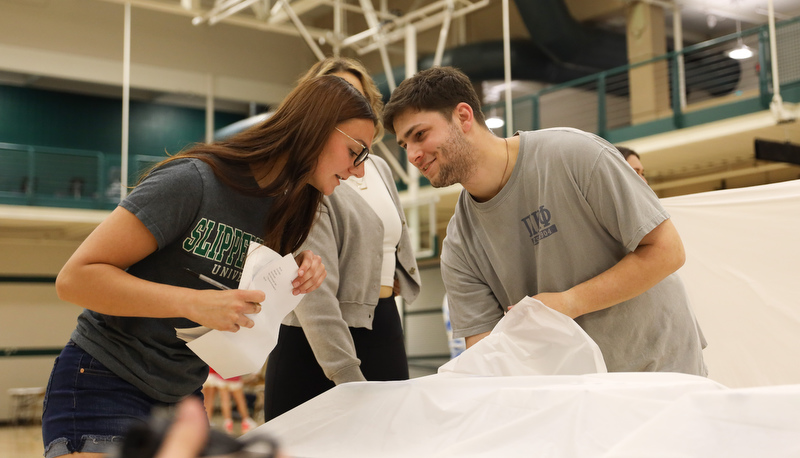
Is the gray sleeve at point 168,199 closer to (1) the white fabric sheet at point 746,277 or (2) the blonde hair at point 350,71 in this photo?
(2) the blonde hair at point 350,71

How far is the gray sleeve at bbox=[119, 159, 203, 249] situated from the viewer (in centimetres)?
138

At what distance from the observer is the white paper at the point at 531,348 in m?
1.69

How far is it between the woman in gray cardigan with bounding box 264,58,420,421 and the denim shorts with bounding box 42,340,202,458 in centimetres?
54

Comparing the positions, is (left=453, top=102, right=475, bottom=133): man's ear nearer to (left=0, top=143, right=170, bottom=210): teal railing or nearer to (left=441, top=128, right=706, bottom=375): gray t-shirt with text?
(left=441, top=128, right=706, bottom=375): gray t-shirt with text

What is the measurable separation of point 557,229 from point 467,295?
1.26ft

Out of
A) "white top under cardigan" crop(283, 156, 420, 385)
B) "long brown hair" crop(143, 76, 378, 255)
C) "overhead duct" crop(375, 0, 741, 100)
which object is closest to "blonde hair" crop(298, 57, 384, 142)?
"white top under cardigan" crop(283, 156, 420, 385)

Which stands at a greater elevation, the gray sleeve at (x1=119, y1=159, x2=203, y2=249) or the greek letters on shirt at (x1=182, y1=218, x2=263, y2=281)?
the gray sleeve at (x1=119, y1=159, x2=203, y2=249)

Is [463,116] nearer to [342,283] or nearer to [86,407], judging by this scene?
[342,283]

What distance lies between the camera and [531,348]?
1.76 meters

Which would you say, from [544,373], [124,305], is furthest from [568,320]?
[124,305]

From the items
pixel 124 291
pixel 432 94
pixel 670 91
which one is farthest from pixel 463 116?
pixel 670 91

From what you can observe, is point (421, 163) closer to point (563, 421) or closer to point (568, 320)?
point (568, 320)

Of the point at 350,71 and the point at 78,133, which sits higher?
the point at 78,133

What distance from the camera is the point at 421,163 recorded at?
6.70ft
